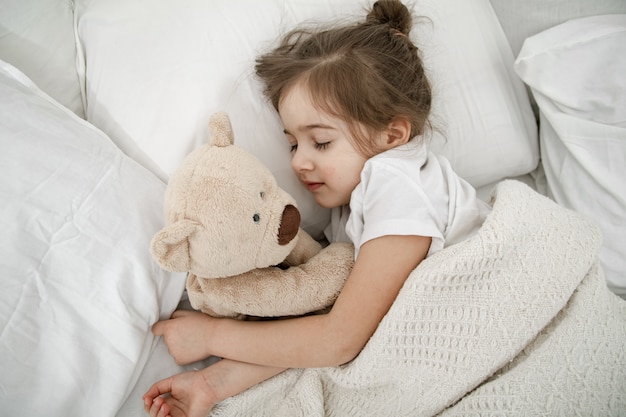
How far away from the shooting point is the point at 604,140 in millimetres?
966

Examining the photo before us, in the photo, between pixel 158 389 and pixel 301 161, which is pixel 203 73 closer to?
pixel 301 161

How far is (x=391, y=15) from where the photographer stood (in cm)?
94

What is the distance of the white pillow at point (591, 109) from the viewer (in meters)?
0.94

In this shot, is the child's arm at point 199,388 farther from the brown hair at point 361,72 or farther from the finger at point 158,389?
the brown hair at point 361,72

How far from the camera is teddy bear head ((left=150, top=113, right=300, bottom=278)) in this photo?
613mm

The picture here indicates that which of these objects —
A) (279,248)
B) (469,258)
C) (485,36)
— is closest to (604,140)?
(485,36)

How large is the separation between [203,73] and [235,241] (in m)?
0.42

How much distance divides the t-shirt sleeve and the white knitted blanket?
2.5 inches

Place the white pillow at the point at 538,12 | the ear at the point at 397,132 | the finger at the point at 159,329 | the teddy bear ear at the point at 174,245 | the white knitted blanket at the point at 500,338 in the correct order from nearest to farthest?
the teddy bear ear at the point at 174,245, the white knitted blanket at the point at 500,338, the finger at the point at 159,329, the ear at the point at 397,132, the white pillow at the point at 538,12

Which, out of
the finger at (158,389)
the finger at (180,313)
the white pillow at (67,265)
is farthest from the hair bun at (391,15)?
the finger at (158,389)

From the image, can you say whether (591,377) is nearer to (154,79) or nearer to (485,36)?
(485,36)

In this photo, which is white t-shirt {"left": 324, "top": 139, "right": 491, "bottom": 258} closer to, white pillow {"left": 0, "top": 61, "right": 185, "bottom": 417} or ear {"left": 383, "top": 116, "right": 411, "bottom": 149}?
ear {"left": 383, "top": 116, "right": 411, "bottom": 149}

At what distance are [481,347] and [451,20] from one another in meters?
0.82

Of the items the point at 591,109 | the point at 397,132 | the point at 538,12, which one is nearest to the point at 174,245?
the point at 397,132
